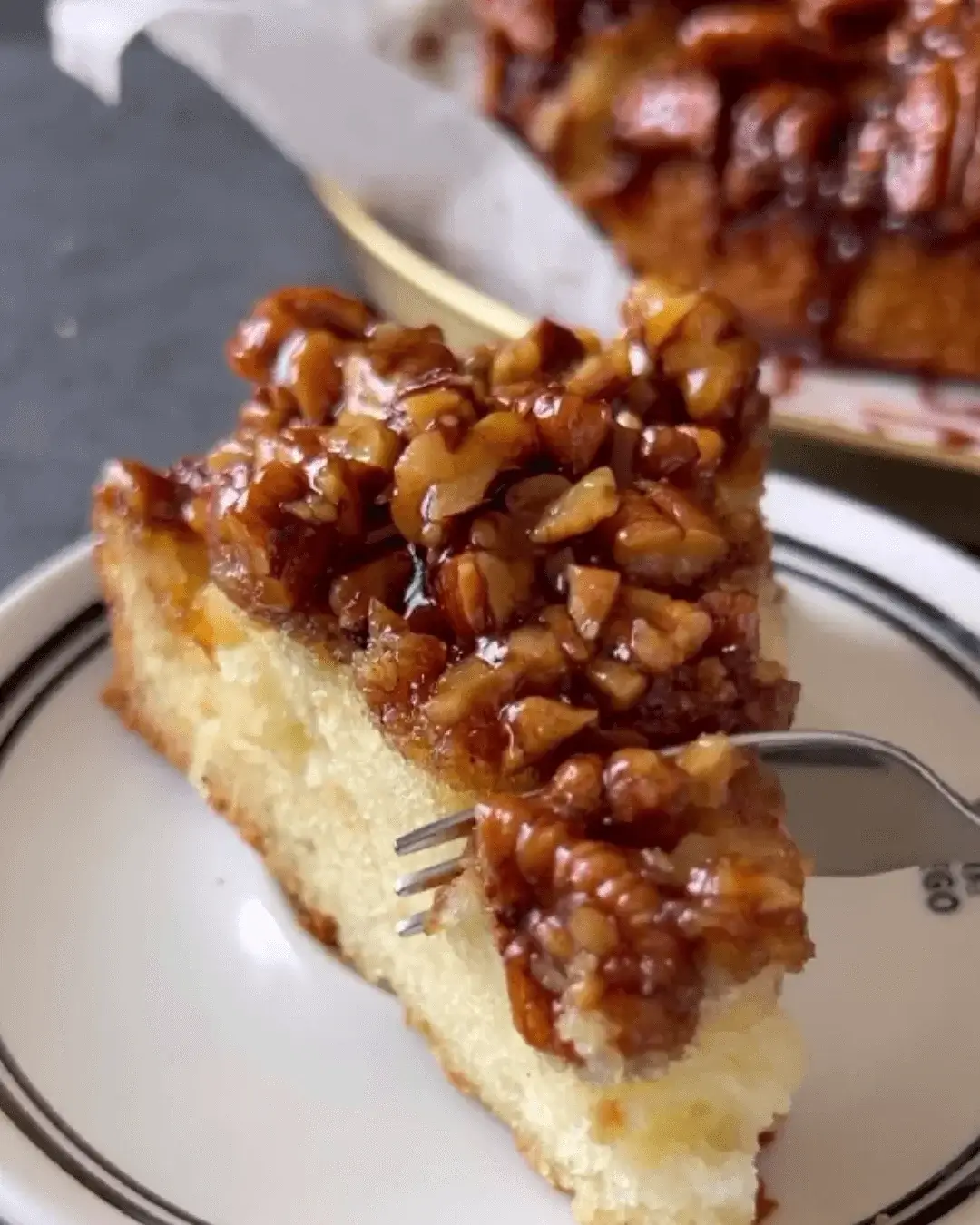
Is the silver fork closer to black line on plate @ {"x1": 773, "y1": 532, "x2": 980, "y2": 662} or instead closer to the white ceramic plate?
the white ceramic plate

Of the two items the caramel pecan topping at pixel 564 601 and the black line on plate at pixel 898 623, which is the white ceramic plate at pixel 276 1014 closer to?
the black line on plate at pixel 898 623

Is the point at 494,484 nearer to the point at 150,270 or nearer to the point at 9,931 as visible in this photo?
the point at 9,931

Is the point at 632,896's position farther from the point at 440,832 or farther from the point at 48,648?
the point at 48,648

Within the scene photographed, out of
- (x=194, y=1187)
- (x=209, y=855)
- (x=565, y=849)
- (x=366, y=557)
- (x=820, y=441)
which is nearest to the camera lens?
(x=565, y=849)

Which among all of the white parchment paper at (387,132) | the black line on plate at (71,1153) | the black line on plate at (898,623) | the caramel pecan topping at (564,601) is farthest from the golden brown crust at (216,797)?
the white parchment paper at (387,132)

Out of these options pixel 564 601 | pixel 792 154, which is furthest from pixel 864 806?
pixel 792 154

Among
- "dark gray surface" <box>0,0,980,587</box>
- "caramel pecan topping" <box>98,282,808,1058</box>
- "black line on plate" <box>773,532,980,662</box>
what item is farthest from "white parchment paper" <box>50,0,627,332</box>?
"caramel pecan topping" <box>98,282,808,1058</box>

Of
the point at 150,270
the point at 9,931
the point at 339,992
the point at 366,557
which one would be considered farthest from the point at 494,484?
the point at 150,270
